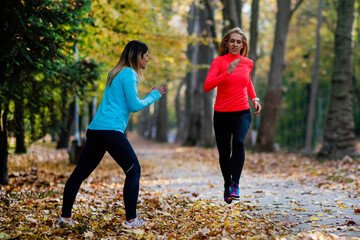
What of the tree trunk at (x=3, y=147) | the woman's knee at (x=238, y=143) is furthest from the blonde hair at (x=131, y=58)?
the tree trunk at (x=3, y=147)

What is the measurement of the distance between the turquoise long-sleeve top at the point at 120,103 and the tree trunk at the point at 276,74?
13.3m

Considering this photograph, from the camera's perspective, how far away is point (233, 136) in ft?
16.9

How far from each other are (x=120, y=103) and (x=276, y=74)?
13.5 metres

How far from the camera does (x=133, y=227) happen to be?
14.4 ft

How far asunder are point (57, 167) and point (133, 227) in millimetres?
8166

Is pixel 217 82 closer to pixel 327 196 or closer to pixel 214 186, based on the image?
pixel 327 196

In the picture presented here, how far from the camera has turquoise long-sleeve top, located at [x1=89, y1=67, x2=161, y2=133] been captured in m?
4.11

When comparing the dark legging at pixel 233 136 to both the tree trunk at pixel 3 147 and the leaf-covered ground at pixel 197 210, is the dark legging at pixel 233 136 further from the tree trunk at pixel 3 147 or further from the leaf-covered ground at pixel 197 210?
the tree trunk at pixel 3 147

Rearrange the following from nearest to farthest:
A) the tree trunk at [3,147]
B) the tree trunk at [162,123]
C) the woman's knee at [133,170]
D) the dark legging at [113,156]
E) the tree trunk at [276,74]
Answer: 1. the dark legging at [113,156]
2. the woman's knee at [133,170]
3. the tree trunk at [3,147]
4. the tree trunk at [276,74]
5. the tree trunk at [162,123]

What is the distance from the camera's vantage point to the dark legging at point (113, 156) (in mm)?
4105

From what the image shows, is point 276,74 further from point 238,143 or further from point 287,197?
point 238,143

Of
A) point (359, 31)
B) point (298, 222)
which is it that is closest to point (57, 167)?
point (298, 222)

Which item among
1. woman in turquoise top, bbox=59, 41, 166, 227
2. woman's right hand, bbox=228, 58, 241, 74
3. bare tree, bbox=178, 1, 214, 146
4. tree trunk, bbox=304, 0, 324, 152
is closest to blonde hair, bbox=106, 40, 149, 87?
woman in turquoise top, bbox=59, 41, 166, 227

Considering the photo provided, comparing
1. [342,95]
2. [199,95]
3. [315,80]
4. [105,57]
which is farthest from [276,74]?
[105,57]
